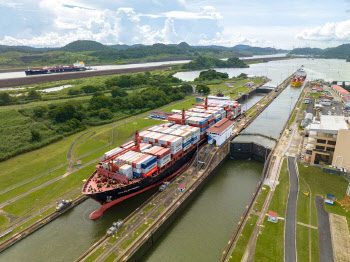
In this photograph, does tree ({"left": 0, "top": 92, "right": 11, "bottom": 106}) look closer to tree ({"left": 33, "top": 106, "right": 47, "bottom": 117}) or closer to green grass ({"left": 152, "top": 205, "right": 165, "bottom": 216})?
tree ({"left": 33, "top": 106, "right": 47, "bottom": 117})

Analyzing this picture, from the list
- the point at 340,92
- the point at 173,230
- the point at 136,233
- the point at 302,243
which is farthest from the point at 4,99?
the point at 340,92

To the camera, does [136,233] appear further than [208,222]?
No

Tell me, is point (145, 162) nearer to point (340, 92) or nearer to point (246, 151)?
point (246, 151)

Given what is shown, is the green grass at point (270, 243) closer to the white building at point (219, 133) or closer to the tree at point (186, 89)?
the white building at point (219, 133)

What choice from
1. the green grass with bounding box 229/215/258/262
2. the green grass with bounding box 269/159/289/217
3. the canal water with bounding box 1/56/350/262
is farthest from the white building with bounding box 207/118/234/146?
the green grass with bounding box 229/215/258/262

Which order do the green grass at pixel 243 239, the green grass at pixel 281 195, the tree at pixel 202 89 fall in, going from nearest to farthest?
the green grass at pixel 243 239 → the green grass at pixel 281 195 → the tree at pixel 202 89

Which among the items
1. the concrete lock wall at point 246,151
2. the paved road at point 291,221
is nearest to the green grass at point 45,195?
the paved road at point 291,221

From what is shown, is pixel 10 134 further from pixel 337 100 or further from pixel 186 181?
pixel 337 100
